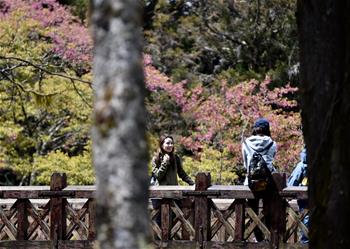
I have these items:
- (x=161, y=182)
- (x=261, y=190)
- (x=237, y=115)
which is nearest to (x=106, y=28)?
(x=261, y=190)

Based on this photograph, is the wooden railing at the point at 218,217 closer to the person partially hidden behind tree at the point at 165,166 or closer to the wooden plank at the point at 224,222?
the wooden plank at the point at 224,222

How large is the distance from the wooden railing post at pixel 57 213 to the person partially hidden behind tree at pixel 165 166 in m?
Result: 1.13

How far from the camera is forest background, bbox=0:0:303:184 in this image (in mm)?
17500

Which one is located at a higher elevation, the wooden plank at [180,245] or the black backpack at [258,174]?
the black backpack at [258,174]

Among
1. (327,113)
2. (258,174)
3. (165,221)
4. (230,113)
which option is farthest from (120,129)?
(230,113)

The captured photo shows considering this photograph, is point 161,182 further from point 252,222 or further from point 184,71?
point 184,71

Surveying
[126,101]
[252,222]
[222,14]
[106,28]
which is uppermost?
[222,14]

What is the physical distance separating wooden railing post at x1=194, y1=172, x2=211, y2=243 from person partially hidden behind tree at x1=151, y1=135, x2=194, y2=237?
1.12 feet

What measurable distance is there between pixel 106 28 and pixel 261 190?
6298 mm

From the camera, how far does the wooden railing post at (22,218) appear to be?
11.0 m

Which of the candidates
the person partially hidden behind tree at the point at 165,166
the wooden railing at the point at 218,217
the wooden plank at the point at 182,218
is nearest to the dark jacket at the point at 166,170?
the person partially hidden behind tree at the point at 165,166

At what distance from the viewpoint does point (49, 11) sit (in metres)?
20.0

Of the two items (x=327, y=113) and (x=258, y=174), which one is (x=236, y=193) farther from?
(x=327, y=113)

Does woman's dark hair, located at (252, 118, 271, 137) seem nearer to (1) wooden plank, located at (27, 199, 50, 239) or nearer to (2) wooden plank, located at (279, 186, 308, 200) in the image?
(2) wooden plank, located at (279, 186, 308, 200)
